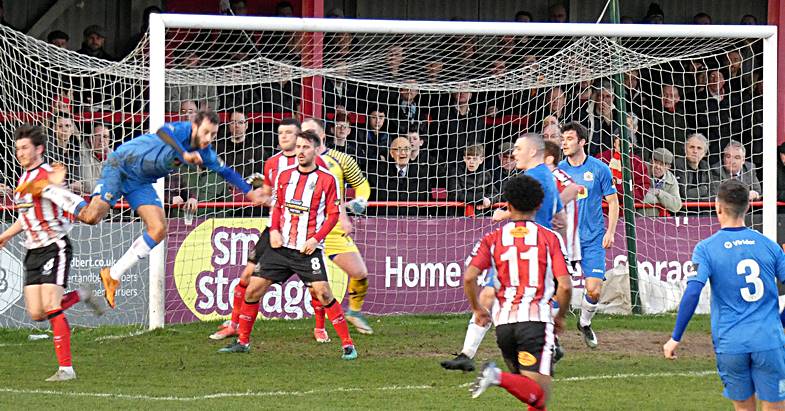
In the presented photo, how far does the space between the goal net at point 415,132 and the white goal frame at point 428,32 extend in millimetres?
27

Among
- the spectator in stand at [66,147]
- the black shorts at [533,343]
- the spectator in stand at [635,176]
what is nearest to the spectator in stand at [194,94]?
the spectator in stand at [66,147]

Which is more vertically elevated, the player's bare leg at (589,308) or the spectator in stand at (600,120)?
the spectator in stand at (600,120)

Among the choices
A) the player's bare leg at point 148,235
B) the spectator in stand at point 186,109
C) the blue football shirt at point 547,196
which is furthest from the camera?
the spectator in stand at point 186,109

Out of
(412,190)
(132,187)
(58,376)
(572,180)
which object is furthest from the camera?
(412,190)

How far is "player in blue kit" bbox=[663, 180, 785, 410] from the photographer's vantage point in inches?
258

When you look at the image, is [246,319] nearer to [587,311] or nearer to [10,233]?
[10,233]

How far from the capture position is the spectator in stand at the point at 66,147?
43.4 feet

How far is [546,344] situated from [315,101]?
28.3 feet

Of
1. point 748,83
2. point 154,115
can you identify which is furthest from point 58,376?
point 748,83

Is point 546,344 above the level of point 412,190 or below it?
below

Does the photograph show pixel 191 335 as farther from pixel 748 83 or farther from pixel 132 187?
pixel 748 83

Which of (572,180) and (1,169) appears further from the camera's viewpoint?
(1,169)

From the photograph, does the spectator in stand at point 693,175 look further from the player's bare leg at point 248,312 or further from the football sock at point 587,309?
the player's bare leg at point 248,312

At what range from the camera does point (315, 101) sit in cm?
1512
